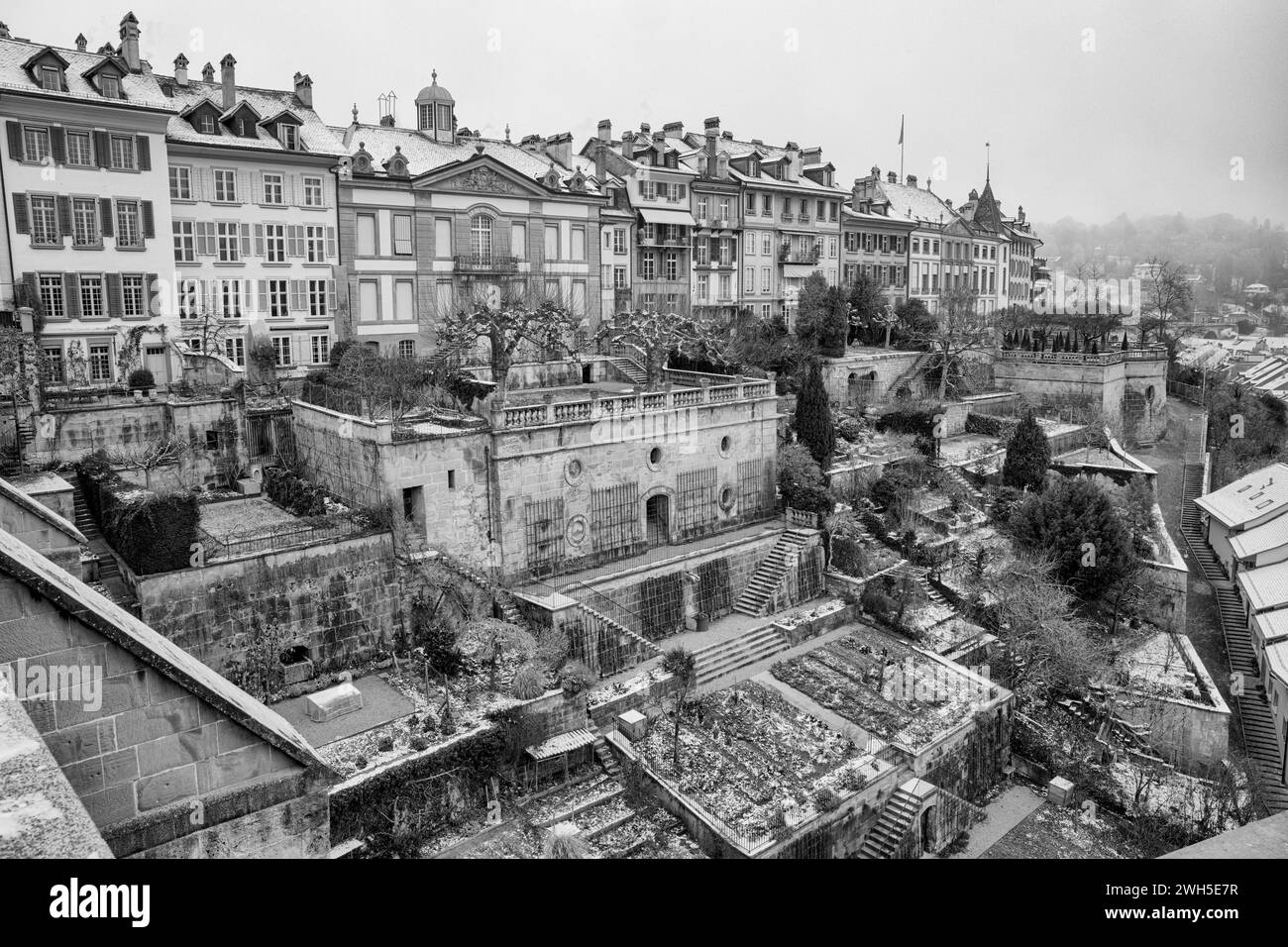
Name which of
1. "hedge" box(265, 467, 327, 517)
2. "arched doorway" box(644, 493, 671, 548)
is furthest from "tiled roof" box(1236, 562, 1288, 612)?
"hedge" box(265, 467, 327, 517)

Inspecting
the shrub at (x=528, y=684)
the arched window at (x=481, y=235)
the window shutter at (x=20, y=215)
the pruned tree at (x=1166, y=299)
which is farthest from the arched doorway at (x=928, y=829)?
the pruned tree at (x=1166, y=299)

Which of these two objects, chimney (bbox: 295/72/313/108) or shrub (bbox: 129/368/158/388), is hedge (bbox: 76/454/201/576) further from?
chimney (bbox: 295/72/313/108)

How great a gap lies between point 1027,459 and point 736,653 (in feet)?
60.5

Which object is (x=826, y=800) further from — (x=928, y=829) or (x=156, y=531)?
(x=156, y=531)

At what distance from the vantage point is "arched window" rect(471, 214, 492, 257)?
138 feet

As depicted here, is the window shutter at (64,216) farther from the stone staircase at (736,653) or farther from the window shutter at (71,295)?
the stone staircase at (736,653)

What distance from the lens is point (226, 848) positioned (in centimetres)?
662

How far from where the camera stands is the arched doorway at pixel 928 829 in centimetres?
2130

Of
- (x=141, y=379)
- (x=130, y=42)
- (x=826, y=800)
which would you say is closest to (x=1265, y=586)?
(x=826, y=800)

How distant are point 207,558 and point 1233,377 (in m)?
57.7

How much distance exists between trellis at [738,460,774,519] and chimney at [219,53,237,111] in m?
23.8

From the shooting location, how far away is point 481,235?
42438mm

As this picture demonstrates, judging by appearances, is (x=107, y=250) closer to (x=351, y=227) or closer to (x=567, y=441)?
(x=351, y=227)
